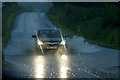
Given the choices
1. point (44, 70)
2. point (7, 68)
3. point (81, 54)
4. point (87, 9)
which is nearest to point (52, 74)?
point (44, 70)

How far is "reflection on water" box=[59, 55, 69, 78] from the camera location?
12.3 m

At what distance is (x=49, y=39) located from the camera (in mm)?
16422

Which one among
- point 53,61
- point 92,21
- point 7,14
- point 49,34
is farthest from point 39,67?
point 92,21

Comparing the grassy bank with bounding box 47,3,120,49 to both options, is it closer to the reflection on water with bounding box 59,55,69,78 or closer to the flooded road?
the flooded road

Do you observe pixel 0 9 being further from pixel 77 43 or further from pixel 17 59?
pixel 77 43

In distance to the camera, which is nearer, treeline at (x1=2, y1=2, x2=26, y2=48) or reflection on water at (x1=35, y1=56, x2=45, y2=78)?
reflection on water at (x1=35, y1=56, x2=45, y2=78)

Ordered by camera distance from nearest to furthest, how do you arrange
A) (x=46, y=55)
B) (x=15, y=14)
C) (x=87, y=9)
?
(x=46, y=55), (x=15, y=14), (x=87, y=9)

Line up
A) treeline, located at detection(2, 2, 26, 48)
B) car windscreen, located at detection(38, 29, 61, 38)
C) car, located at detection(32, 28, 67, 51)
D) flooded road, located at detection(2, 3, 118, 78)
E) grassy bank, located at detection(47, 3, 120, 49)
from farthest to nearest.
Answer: grassy bank, located at detection(47, 3, 120, 49) < car windscreen, located at detection(38, 29, 61, 38) < car, located at detection(32, 28, 67, 51) < treeline, located at detection(2, 2, 26, 48) < flooded road, located at detection(2, 3, 118, 78)

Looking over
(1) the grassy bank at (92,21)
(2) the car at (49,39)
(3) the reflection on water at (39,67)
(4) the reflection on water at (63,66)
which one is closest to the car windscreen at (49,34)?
(2) the car at (49,39)

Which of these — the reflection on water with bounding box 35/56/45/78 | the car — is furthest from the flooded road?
the car

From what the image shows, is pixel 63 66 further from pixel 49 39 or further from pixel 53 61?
pixel 49 39

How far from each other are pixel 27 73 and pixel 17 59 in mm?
2479

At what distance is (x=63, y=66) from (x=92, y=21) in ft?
28.3

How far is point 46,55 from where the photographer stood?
50.0 ft
